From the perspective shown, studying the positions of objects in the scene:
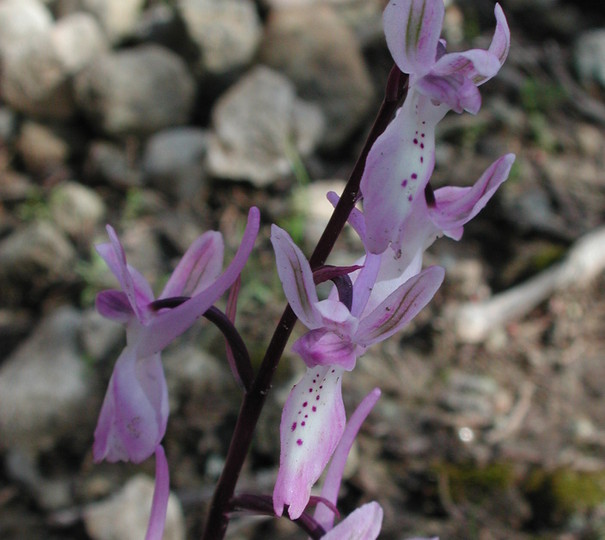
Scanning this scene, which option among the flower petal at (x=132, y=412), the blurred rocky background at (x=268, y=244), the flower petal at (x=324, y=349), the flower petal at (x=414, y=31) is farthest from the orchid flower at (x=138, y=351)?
the blurred rocky background at (x=268, y=244)

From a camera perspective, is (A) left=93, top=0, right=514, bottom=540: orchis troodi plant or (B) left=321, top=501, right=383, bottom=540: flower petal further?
(B) left=321, top=501, right=383, bottom=540: flower petal

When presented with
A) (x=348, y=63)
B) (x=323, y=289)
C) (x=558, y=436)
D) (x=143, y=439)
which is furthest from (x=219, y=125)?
(x=143, y=439)

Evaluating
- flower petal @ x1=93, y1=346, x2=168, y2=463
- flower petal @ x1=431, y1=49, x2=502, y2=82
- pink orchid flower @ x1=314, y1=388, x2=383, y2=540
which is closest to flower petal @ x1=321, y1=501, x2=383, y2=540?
pink orchid flower @ x1=314, y1=388, x2=383, y2=540

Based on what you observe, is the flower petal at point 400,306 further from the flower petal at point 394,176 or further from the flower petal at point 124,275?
the flower petal at point 124,275

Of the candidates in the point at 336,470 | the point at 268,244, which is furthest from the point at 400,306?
the point at 268,244

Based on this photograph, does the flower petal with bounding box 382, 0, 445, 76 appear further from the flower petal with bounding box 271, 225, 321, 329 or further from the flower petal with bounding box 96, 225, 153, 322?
the flower petal with bounding box 96, 225, 153, 322

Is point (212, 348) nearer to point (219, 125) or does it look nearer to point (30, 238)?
point (30, 238)
